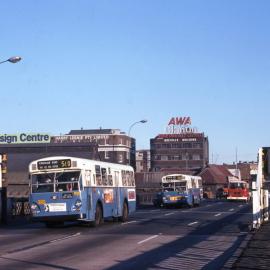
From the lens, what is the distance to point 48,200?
80.0 ft

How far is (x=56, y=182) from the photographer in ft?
80.6

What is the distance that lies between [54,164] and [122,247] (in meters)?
7.70

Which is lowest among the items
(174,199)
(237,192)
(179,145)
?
(174,199)

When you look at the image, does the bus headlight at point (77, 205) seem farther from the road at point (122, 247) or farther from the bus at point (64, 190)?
the road at point (122, 247)

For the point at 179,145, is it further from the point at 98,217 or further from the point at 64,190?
the point at 64,190

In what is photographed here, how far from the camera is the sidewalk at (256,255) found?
12.6 metres

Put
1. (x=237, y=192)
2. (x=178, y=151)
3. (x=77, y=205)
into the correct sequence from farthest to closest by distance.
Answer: (x=178, y=151) → (x=237, y=192) → (x=77, y=205)

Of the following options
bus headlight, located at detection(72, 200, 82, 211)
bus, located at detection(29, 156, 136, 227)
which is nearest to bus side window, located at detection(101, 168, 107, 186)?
bus, located at detection(29, 156, 136, 227)

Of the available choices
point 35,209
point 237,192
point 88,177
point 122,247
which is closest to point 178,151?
point 237,192

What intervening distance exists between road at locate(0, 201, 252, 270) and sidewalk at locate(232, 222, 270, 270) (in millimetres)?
500

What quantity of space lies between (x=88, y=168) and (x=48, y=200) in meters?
2.12

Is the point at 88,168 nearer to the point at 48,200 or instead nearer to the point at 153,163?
the point at 48,200

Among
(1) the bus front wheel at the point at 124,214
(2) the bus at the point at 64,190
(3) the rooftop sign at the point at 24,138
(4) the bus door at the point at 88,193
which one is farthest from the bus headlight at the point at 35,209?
(3) the rooftop sign at the point at 24,138

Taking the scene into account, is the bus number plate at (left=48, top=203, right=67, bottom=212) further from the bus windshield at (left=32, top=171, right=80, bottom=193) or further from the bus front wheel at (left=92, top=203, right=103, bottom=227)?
the bus front wheel at (left=92, top=203, right=103, bottom=227)
